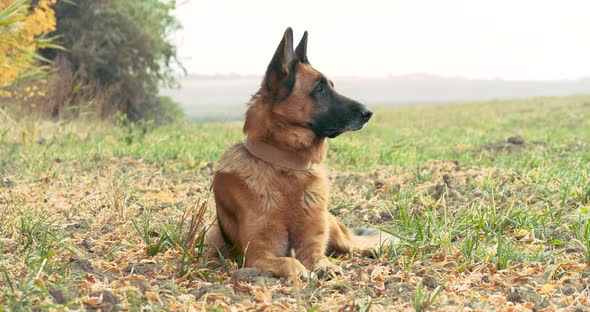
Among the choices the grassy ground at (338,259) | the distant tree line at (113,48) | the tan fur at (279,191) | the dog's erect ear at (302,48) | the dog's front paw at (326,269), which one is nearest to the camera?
the grassy ground at (338,259)

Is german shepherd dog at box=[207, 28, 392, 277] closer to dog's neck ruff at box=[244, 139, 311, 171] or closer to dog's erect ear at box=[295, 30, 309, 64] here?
dog's neck ruff at box=[244, 139, 311, 171]

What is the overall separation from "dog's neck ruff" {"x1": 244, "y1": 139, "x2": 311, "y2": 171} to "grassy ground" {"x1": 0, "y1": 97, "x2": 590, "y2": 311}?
23.2 inches

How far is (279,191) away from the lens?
421cm

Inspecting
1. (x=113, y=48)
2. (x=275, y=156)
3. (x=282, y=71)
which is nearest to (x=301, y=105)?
(x=282, y=71)

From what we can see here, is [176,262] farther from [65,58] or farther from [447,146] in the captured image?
[65,58]

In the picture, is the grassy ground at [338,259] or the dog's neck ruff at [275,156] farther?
the dog's neck ruff at [275,156]

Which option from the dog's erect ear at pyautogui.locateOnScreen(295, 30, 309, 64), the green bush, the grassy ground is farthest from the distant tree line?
the dog's erect ear at pyautogui.locateOnScreen(295, 30, 309, 64)

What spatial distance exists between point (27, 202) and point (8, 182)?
139 centimetres

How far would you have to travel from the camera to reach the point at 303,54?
457 cm

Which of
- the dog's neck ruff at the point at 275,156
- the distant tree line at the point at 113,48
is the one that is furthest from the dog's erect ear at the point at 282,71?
the distant tree line at the point at 113,48

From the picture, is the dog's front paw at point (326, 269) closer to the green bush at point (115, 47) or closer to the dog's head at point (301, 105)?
the dog's head at point (301, 105)

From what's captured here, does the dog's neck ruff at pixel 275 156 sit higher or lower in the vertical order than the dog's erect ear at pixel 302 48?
lower

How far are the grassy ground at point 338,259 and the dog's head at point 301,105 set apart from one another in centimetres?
88

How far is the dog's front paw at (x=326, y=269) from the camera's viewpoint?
13.1 ft
